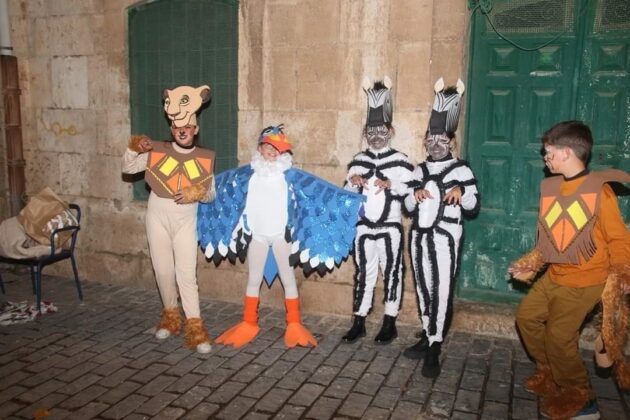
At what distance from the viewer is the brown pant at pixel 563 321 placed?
3598mm

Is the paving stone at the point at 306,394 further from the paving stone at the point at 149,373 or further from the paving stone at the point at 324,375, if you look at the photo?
the paving stone at the point at 149,373

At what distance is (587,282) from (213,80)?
13.9 feet

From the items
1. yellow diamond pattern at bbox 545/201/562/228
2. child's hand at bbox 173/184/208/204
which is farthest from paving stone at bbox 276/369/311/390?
yellow diamond pattern at bbox 545/201/562/228

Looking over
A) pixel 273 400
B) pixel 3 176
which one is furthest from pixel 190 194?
pixel 3 176

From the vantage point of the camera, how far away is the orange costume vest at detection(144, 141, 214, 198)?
4797 millimetres

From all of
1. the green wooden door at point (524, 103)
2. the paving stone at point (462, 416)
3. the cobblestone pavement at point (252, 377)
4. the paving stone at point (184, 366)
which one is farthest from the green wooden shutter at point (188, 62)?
the paving stone at point (462, 416)

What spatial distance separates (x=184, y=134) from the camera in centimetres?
479

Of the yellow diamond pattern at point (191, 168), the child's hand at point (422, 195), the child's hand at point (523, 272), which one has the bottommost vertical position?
the child's hand at point (523, 272)

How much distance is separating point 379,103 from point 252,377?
2562 millimetres

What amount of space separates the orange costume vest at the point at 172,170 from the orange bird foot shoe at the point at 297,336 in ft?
5.06

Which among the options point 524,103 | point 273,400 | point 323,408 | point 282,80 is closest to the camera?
point 323,408

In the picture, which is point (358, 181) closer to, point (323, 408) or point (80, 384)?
point (323, 408)

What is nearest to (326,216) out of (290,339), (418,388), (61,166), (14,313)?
(290,339)

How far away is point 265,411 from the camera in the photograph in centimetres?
375
